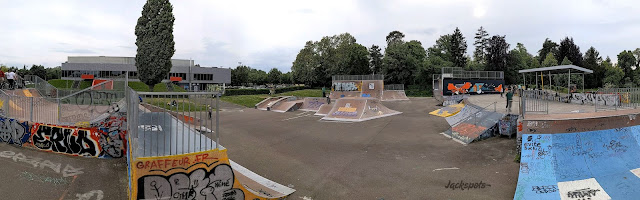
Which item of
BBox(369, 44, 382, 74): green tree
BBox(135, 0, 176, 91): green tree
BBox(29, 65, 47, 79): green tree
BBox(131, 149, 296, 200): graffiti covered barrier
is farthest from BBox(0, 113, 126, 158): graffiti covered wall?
BBox(29, 65, 47, 79): green tree

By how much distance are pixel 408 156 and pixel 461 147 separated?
3076mm

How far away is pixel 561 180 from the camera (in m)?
9.00

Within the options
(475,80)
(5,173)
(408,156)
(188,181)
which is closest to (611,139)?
(408,156)

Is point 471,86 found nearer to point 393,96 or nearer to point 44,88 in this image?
point 393,96

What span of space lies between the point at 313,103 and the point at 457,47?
52.3m

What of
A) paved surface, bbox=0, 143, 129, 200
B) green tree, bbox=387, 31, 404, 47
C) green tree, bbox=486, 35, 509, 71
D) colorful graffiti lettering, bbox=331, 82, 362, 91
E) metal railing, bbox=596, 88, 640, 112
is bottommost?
paved surface, bbox=0, 143, 129, 200

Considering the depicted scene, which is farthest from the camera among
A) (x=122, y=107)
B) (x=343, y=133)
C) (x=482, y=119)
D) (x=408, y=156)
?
(x=343, y=133)

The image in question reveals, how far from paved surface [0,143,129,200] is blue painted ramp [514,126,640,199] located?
35.3 ft

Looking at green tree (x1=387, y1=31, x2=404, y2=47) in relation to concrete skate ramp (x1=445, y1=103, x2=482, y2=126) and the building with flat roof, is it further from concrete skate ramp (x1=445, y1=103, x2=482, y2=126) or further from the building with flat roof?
concrete skate ramp (x1=445, y1=103, x2=482, y2=126)

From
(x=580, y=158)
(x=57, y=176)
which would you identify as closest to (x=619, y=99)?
(x=580, y=158)

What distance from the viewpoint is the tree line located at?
2411 inches

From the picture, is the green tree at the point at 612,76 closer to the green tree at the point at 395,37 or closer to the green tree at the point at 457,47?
the green tree at the point at 457,47

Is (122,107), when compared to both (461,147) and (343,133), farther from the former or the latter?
(461,147)

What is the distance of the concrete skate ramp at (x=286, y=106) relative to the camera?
33481 millimetres
